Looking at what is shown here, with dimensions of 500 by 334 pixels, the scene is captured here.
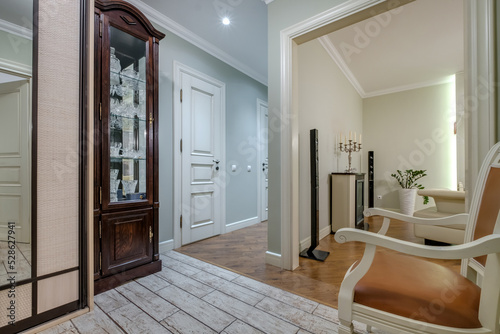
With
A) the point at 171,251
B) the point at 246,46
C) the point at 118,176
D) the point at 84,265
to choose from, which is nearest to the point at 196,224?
the point at 171,251

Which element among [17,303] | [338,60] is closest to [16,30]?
[17,303]

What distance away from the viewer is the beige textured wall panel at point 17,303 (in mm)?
1136

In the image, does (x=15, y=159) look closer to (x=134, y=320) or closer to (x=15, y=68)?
(x=15, y=68)

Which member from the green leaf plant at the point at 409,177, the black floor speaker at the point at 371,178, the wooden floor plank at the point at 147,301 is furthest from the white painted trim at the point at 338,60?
the wooden floor plank at the point at 147,301

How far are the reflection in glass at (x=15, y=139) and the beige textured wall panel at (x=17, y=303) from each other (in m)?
0.05

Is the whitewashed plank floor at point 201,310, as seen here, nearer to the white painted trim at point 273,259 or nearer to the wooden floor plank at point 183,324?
the wooden floor plank at point 183,324

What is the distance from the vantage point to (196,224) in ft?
9.13

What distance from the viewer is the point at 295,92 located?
2016mm

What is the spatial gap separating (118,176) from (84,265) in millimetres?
693

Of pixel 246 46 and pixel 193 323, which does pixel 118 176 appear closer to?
pixel 193 323

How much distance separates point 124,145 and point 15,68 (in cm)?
79

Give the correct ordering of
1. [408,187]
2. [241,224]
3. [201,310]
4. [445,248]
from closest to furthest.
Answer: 1. [445,248]
2. [201,310]
3. [241,224]
4. [408,187]

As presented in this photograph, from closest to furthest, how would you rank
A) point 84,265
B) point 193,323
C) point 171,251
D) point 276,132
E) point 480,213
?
point 480,213 < point 193,323 < point 84,265 < point 276,132 < point 171,251

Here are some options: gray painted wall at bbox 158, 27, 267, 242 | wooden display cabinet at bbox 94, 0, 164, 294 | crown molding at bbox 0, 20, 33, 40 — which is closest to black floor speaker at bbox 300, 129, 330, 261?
gray painted wall at bbox 158, 27, 267, 242
